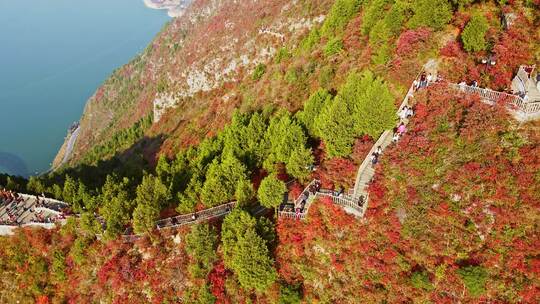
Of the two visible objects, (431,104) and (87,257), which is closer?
(431,104)

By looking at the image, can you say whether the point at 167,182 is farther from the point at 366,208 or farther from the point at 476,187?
the point at 476,187

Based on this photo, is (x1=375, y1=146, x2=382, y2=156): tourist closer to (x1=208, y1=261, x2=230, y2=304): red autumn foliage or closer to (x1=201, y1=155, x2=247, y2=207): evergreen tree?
(x1=201, y1=155, x2=247, y2=207): evergreen tree

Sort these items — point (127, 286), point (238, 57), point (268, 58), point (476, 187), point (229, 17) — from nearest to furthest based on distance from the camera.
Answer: point (476, 187) < point (127, 286) < point (268, 58) < point (238, 57) < point (229, 17)

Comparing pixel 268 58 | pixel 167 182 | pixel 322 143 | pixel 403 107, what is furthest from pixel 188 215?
pixel 268 58

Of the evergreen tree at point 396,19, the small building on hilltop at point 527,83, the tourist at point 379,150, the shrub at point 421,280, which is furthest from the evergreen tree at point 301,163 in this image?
the evergreen tree at point 396,19

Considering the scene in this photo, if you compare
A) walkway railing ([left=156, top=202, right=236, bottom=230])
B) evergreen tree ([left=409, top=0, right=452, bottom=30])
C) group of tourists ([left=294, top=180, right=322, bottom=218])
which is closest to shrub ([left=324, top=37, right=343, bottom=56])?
evergreen tree ([left=409, top=0, right=452, bottom=30])

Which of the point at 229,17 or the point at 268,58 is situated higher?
the point at 229,17

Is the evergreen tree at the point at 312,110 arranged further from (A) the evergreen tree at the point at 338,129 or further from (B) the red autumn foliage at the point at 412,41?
(B) the red autumn foliage at the point at 412,41
